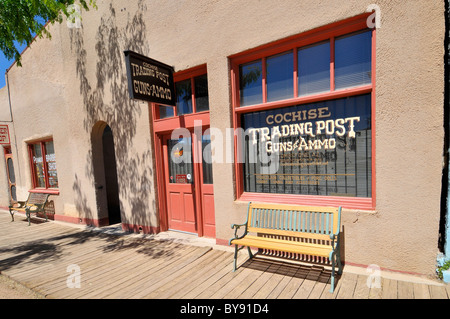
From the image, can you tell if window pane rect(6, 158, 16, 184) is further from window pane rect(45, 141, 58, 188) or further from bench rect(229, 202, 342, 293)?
bench rect(229, 202, 342, 293)

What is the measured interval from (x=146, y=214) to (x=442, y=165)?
16.8 feet

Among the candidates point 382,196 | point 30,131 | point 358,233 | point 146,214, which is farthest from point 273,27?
point 30,131

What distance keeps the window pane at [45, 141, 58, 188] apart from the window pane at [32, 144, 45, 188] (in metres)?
0.46

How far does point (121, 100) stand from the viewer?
543cm

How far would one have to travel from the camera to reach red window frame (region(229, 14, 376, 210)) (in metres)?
3.08

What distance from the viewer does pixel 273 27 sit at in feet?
11.6

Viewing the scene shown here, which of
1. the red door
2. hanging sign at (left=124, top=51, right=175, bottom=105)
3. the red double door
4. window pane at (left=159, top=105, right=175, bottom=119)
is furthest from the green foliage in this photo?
window pane at (left=159, top=105, right=175, bottom=119)

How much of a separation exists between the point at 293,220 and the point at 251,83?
2352 millimetres

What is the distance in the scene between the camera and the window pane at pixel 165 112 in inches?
198

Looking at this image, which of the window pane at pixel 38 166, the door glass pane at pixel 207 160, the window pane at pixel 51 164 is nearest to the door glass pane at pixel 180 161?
the door glass pane at pixel 207 160

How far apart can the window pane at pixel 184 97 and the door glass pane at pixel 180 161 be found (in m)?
0.62

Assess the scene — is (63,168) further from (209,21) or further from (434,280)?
(434,280)

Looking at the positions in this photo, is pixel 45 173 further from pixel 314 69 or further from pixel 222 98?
pixel 314 69

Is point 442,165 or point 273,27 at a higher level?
point 273,27
